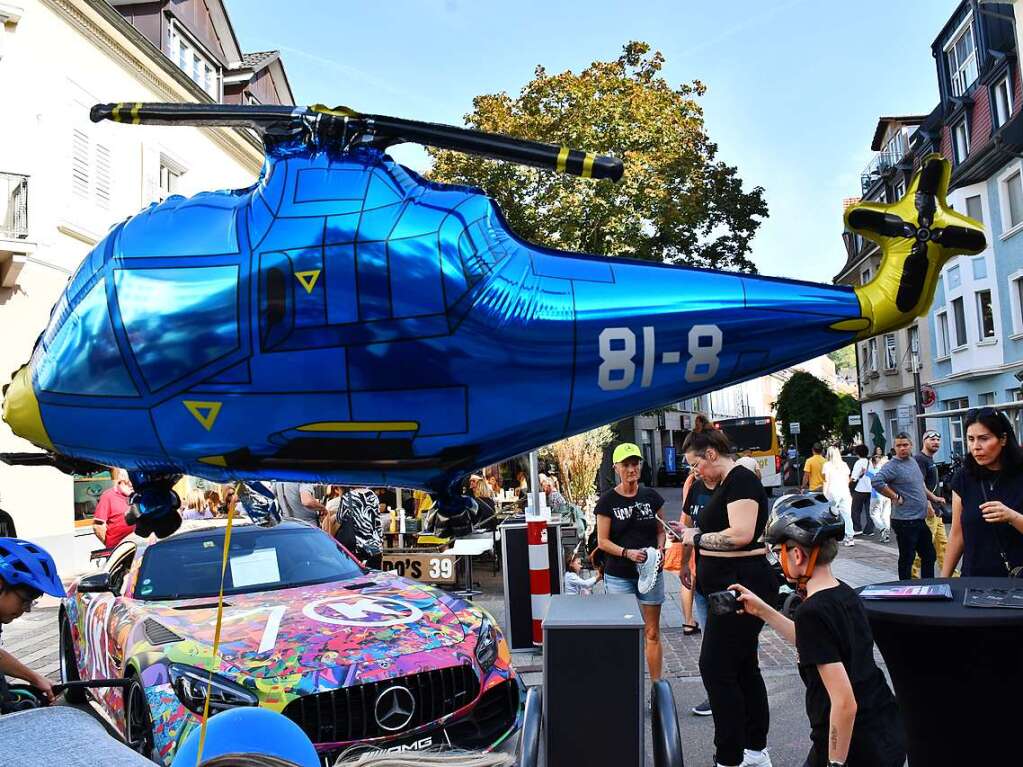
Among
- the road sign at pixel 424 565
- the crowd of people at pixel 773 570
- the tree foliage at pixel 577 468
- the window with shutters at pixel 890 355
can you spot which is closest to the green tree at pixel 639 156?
the tree foliage at pixel 577 468

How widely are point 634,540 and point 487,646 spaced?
1.60 m

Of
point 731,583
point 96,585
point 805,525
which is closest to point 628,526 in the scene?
point 731,583

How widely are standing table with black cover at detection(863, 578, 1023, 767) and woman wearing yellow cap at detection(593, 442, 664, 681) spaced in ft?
6.69

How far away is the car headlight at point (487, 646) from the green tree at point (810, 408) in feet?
165

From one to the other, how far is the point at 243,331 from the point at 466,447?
48 cm

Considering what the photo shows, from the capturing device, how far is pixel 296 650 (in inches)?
162

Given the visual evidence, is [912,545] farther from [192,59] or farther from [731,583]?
[192,59]

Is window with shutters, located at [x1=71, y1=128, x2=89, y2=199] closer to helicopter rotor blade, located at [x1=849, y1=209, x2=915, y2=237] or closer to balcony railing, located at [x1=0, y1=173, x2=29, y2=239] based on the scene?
balcony railing, located at [x1=0, y1=173, x2=29, y2=239]

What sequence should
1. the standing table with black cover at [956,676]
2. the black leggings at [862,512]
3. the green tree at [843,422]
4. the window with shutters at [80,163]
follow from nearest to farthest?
the standing table with black cover at [956,676] → the window with shutters at [80,163] → the black leggings at [862,512] → the green tree at [843,422]

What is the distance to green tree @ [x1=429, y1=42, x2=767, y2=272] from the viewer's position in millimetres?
13875

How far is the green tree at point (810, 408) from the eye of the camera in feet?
172

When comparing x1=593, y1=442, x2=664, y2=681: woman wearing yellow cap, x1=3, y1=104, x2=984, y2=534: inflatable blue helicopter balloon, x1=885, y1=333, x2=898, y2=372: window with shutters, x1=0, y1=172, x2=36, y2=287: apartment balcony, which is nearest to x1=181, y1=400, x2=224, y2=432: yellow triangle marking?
x1=3, y1=104, x2=984, y2=534: inflatable blue helicopter balloon

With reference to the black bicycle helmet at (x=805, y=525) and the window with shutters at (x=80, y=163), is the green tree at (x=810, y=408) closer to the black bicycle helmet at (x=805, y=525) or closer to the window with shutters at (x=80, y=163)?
the window with shutters at (x=80, y=163)

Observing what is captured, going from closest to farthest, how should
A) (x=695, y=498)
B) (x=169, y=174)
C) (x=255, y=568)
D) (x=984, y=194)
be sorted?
(x=255, y=568), (x=695, y=498), (x=169, y=174), (x=984, y=194)
